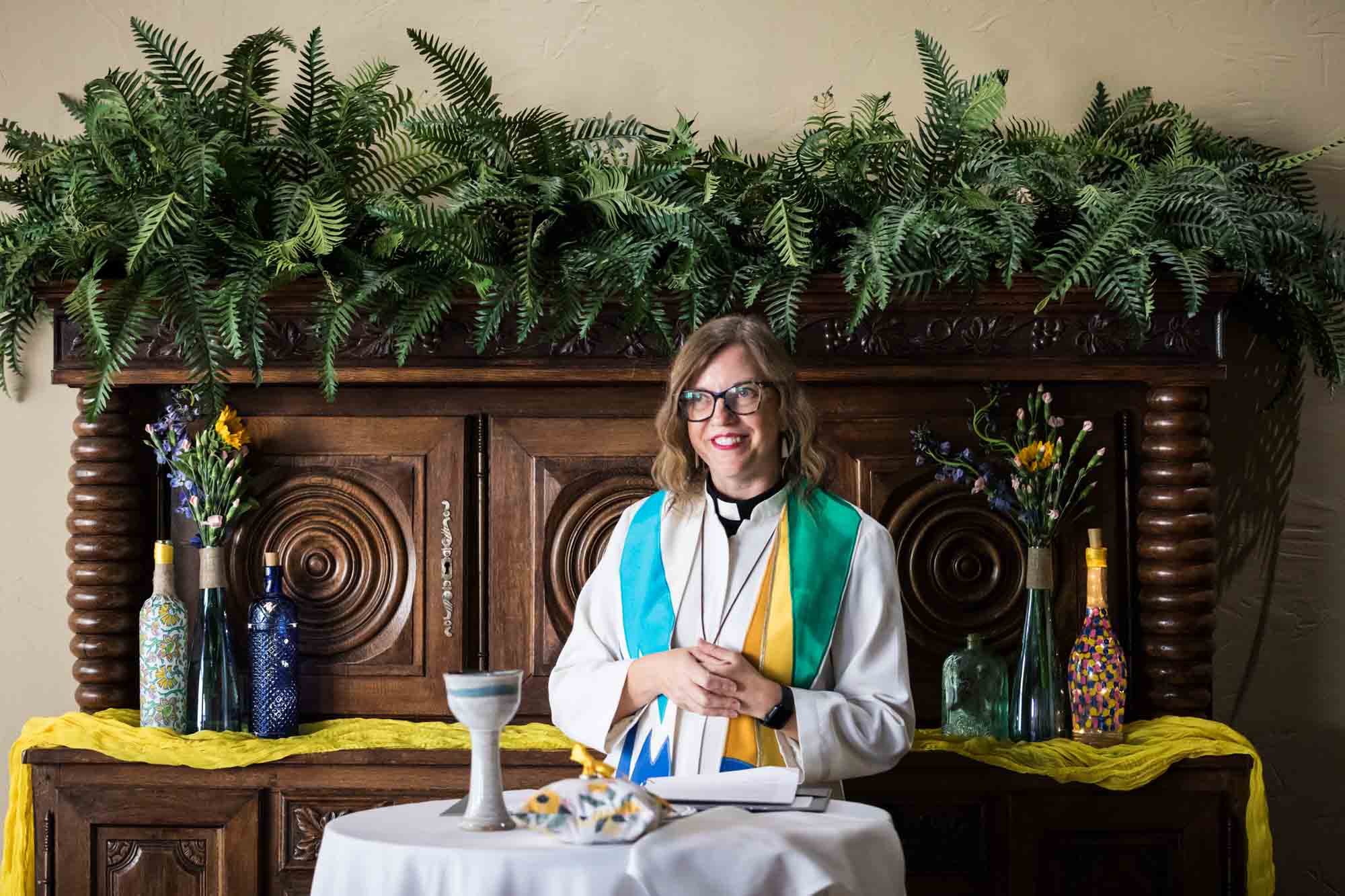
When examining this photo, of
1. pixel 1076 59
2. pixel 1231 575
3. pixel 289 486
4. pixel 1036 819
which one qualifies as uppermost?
pixel 1076 59

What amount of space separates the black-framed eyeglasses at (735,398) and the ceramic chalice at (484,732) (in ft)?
2.40

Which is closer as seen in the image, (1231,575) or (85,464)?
(85,464)

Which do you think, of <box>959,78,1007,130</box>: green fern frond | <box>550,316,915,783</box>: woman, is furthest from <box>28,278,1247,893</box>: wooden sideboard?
<box>550,316,915,783</box>: woman

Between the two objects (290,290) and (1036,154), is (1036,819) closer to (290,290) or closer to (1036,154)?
(1036,154)

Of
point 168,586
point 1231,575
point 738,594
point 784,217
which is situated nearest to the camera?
point 738,594

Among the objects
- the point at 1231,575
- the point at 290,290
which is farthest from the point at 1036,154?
the point at 290,290

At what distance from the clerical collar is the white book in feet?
1.86

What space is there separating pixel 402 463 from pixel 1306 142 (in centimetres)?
231

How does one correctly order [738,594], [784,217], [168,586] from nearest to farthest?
[738,594] → [784,217] → [168,586]

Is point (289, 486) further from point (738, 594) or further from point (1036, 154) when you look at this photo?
point (1036, 154)

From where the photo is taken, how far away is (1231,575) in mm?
3199

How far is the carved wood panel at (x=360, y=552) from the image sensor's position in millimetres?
2947

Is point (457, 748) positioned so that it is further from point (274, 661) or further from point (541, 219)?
point (541, 219)

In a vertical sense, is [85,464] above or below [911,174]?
below
